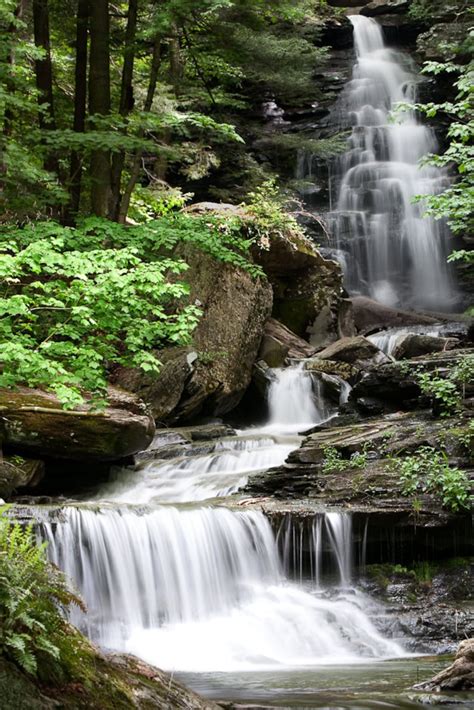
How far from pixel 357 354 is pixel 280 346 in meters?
1.81

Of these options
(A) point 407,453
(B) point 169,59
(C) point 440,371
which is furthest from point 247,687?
(B) point 169,59

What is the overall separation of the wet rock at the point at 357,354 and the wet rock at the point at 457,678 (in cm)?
1141

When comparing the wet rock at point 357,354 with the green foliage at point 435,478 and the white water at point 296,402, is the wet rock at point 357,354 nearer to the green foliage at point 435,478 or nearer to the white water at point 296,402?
the white water at point 296,402

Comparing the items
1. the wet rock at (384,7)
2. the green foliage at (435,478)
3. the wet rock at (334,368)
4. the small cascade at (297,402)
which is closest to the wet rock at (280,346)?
the wet rock at (334,368)

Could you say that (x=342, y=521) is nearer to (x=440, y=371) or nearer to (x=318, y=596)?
(x=318, y=596)

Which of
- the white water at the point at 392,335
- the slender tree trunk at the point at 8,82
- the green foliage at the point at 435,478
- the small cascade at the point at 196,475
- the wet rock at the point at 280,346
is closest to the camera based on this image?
the green foliage at the point at 435,478

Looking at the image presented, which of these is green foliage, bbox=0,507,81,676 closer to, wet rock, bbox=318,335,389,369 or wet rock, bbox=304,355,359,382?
wet rock, bbox=304,355,359,382

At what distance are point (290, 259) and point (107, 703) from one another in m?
16.2

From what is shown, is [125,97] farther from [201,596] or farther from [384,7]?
[384,7]

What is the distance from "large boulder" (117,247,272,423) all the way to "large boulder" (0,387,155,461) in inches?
101

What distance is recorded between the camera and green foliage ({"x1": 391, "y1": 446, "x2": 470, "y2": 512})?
31.2ft

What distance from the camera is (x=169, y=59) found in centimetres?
1927

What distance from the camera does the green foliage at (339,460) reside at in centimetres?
1070

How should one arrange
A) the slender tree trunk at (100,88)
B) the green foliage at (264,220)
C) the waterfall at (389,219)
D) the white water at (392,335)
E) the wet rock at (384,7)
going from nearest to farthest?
the slender tree trunk at (100,88)
the green foliage at (264,220)
the white water at (392,335)
the waterfall at (389,219)
the wet rock at (384,7)
